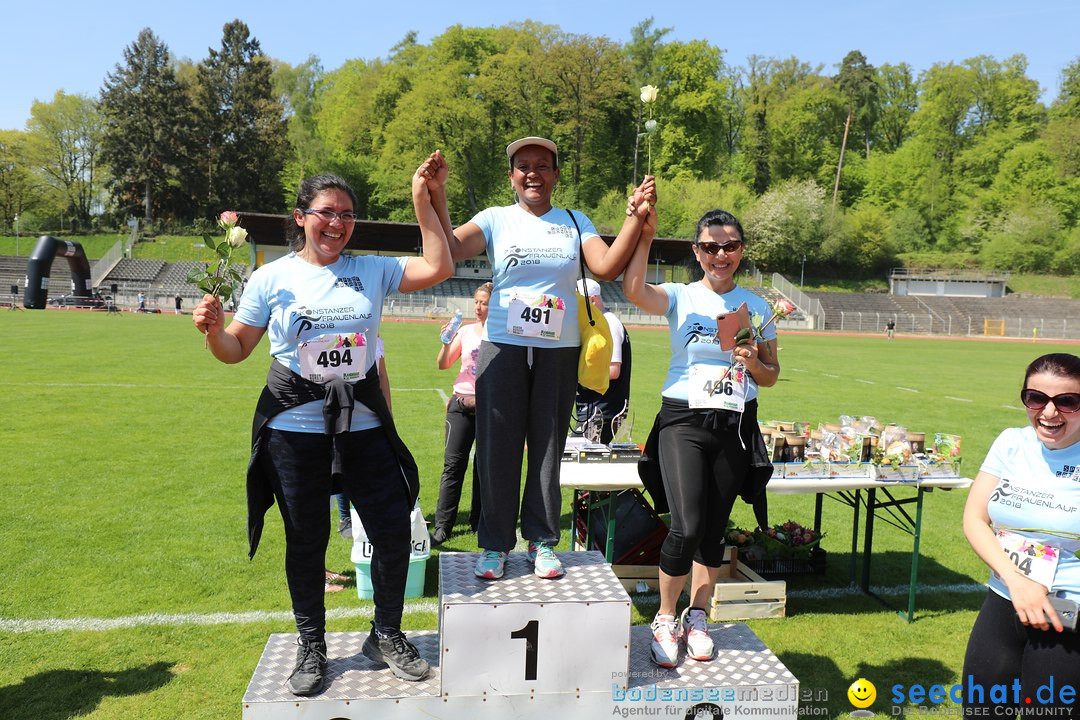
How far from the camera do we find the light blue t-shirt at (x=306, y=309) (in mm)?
2979

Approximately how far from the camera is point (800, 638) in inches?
174

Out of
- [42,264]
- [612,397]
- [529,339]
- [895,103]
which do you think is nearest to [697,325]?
[529,339]

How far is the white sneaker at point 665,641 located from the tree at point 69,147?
265 ft

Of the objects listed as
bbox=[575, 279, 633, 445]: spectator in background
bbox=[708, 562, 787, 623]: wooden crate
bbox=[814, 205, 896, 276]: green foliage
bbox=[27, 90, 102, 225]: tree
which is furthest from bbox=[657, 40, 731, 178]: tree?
bbox=[708, 562, 787, 623]: wooden crate

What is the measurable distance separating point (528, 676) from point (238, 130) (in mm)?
75669

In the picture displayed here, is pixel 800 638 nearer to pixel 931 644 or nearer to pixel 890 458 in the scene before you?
pixel 931 644

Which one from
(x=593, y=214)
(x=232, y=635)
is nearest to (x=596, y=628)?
(x=232, y=635)

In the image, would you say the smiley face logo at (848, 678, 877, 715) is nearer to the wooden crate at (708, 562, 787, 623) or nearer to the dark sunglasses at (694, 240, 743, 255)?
the wooden crate at (708, 562, 787, 623)

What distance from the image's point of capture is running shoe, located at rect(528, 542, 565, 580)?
3.37 m

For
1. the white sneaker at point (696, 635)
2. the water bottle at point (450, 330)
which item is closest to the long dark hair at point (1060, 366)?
the white sneaker at point (696, 635)

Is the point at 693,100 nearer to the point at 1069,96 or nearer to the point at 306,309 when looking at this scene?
the point at 1069,96

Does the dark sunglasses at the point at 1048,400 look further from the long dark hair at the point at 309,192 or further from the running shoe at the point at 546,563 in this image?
the long dark hair at the point at 309,192

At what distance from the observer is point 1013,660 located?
260 centimetres

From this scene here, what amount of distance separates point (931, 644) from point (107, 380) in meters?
14.1
